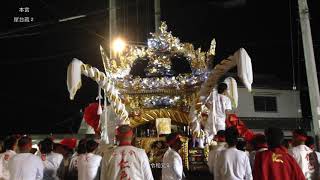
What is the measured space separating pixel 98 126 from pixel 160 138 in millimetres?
1652

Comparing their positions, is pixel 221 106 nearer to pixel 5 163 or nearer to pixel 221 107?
pixel 221 107

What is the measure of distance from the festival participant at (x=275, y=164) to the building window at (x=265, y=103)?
15774 mm

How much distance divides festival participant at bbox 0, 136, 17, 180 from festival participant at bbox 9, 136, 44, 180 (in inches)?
10.7

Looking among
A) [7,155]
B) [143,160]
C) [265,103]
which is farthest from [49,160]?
[265,103]

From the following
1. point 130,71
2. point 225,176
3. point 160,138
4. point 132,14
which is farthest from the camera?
point 132,14

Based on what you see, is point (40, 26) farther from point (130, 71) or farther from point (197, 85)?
point (197, 85)

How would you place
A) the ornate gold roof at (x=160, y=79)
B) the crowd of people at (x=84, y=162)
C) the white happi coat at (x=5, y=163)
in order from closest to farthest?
the crowd of people at (x=84, y=162) < the white happi coat at (x=5, y=163) < the ornate gold roof at (x=160, y=79)

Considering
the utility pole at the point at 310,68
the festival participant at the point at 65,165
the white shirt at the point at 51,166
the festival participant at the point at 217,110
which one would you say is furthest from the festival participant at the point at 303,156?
the utility pole at the point at 310,68

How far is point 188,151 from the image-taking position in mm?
8594

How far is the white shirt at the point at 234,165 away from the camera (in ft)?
17.8

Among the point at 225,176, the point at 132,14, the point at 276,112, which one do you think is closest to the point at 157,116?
the point at 225,176

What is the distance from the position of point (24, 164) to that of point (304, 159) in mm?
4075

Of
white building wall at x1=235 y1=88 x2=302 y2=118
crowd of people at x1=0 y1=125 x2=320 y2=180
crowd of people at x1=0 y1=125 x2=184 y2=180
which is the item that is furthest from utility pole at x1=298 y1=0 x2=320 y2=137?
white building wall at x1=235 y1=88 x2=302 y2=118

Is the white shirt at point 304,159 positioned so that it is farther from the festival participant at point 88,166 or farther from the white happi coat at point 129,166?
the festival participant at point 88,166
